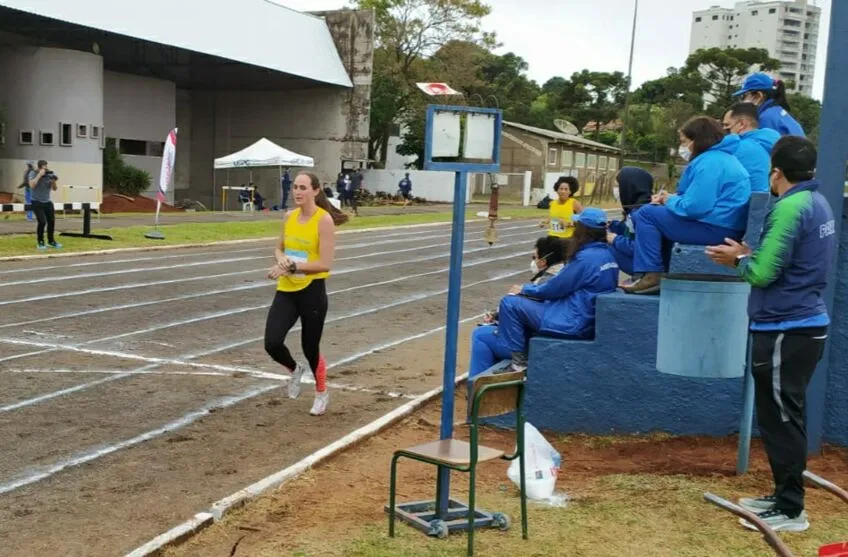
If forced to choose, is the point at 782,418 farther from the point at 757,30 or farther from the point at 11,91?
the point at 757,30

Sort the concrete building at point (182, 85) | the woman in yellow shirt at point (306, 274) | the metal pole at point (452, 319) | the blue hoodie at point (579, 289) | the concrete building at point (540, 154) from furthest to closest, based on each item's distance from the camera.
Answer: the concrete building at point (540, 154) → the concrete building at point (182, 85) → the woman in yellow shirt at point (306, 274) → the blue hoodie at point (579, 289) → the metal pole at point (452, 319)

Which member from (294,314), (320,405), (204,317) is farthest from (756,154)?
(204,317)

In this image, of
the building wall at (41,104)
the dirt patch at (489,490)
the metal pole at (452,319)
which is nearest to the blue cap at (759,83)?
the dirt patch at (489,490)

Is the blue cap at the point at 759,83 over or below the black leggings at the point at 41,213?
over

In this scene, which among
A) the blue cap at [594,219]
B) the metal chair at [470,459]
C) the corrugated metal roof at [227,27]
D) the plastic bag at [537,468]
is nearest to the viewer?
the metal chair at [470,459]

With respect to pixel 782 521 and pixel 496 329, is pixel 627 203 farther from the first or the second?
pixel 782 521

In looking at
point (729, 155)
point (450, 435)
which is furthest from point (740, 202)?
point (450, 435)

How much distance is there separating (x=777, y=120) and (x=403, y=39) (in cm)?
5267

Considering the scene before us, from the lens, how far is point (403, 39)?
191 feet

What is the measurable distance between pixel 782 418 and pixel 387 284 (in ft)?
40.9

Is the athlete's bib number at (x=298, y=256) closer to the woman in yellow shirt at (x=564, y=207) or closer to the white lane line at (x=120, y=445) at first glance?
the white lane line at (x=120, y=445)

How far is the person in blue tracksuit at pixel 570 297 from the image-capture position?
7020mm

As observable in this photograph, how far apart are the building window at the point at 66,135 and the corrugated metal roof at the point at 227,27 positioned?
390 centimetres

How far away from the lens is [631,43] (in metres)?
42.0
